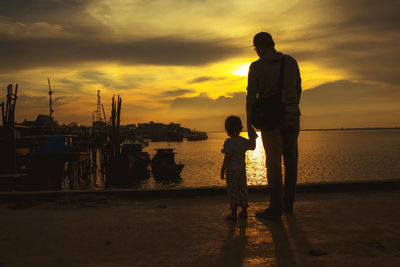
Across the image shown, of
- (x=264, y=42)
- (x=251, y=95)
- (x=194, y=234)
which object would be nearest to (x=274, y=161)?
(x=251, y=95)

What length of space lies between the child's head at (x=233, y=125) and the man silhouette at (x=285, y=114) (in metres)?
0.14

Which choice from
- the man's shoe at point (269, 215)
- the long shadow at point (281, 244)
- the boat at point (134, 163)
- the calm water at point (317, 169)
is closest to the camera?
the long shadow at point (281, 244)

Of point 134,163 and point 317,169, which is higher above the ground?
point 134,163

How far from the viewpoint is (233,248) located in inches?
107

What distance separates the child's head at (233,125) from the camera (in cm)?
397

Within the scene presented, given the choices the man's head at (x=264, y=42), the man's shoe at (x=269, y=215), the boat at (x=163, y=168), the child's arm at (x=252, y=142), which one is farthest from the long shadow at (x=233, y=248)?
the boat at (x=163, y=168)

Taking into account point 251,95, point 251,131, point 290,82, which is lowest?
point 251,131

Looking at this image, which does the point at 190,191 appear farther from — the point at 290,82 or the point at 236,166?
the point at 290,82

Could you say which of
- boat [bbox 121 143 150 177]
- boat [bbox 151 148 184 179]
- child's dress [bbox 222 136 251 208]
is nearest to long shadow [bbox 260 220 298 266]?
child's dress [bbox 222 136 251 208]

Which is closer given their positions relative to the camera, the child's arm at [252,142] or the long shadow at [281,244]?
the long shadow at [281,244]

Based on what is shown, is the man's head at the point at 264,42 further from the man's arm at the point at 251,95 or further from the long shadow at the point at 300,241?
the long shadow at the point at 300,241

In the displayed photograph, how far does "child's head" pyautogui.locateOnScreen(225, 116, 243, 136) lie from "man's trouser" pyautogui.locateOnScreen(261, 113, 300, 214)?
306 mm

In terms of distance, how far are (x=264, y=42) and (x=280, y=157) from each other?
1.48m

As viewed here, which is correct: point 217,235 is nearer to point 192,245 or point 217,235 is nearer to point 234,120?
point 192,245
